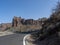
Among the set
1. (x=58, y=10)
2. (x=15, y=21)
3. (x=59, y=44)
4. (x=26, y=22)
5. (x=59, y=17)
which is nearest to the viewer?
(x=59, y=44)

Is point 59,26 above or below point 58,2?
below

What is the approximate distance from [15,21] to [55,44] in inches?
5383

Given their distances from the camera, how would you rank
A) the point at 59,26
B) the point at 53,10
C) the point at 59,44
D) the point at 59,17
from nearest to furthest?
the point at 59,44 < the point at 59,26 < the point at 59,17 < the point at 53,10

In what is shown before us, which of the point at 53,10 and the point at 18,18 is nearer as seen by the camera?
the point at 53,10

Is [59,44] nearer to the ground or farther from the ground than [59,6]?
nearer to the ground

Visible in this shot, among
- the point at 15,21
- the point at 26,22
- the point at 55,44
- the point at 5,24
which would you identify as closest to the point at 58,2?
the point at 55,44

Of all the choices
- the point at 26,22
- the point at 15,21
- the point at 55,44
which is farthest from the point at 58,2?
the point at 26,22

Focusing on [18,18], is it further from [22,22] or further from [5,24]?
[5,24]

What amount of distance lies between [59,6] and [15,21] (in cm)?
12442

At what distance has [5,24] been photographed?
7072 inches

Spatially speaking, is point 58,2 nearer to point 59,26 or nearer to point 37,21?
point 59,26

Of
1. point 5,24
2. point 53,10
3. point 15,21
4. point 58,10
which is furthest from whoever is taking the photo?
point 5,24

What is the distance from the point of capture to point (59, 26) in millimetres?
18031

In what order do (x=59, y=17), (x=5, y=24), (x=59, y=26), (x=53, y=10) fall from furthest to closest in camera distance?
(x=5, y=24)
(x=53, y=10)
(x=59, y=17)
(x=59, y=26)
